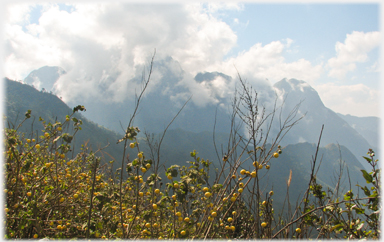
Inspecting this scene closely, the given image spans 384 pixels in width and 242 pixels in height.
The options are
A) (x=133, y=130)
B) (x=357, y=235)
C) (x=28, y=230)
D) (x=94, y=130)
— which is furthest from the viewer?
(x=94, y=130)

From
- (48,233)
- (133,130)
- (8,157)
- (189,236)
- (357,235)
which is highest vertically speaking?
(133,130)

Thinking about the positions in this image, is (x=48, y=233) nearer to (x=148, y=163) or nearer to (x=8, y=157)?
(x=8, y=157)

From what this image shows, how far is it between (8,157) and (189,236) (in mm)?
2713

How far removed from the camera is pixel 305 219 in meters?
2.37

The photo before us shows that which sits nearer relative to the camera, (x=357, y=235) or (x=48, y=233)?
(x=357, y=235)

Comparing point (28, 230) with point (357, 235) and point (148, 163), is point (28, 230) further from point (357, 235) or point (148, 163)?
point (357, 235)

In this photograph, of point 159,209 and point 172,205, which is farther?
point 159,209

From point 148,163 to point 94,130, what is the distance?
127 metres

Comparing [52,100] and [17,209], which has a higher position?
[52,100]

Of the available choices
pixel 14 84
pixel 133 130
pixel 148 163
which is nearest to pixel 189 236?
pixel 148 163

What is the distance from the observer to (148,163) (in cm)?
199

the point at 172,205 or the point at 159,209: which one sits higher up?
the point at 172,205

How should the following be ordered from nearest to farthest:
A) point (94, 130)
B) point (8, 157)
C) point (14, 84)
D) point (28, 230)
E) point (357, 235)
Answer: point (357, 235) → point (28, 230) → point (8, 157) → point (94, 130) → point (14, 84)

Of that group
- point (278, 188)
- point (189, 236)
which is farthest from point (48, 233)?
point (278, 188)
